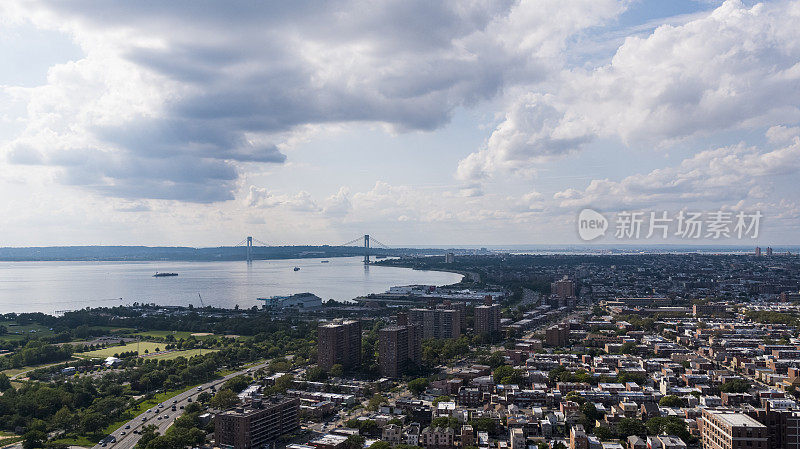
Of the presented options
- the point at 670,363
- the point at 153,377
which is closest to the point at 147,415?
the point at 153,377

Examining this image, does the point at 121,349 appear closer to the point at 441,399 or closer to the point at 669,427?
the point at 441,399

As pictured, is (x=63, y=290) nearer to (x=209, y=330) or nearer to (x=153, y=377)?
(x=209, y=330)

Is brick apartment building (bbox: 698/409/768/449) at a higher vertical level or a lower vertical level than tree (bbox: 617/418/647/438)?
higher

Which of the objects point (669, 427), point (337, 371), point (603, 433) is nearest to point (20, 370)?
point (337, 371)

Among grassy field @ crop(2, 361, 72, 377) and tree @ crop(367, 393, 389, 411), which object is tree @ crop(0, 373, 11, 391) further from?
tree @ crop(367, 393, 389, 411)

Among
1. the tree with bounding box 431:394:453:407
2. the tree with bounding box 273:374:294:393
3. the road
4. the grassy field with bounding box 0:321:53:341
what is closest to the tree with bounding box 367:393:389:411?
the tree with bounding box 431:394:453:407

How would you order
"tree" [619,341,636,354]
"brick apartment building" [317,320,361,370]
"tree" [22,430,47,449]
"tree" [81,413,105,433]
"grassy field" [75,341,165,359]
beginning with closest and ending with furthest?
"tree" [22,430,47,449] → "tree" [81,413,105,433] → "brick apartment building" [317,320,361,370] → "tree" [619,341,636,354] → "grassy field" [75,341,165,359]
